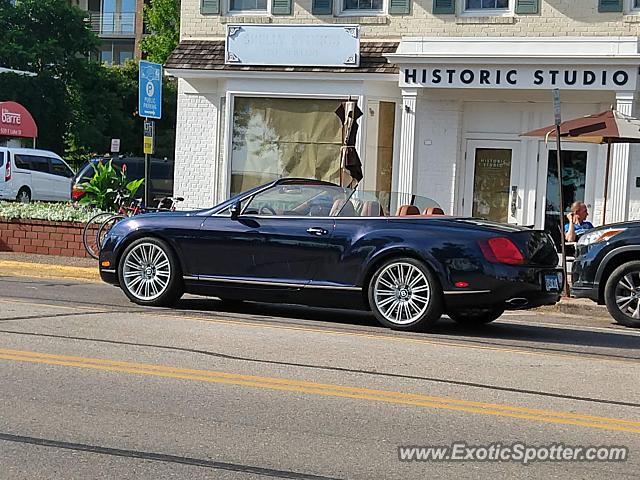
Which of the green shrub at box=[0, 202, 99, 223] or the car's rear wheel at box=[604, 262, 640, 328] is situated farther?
the green shrub at box=[0, 202, 99, 223]

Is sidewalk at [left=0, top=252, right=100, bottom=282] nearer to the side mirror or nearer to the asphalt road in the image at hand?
the asphalt road

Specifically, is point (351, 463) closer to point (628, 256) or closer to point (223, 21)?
point (628, 256)

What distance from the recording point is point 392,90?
2088 cm

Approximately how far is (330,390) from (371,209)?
4.08 meters

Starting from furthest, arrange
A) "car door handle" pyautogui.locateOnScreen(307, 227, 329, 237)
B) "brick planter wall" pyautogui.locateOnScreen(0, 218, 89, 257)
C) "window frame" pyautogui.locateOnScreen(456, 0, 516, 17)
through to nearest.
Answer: "window frame" pyautogui.locateOnScreen(456, 0, 516, 17) < "brick planter wall" pyautogui.locateOnScreen(0, 218, 89, 257) < "car door handle" pyautogui.locateOnScreen(307, 227, 329, 237)

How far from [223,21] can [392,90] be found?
144 inches

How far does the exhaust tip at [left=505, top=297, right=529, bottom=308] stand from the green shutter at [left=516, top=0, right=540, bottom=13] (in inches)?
407

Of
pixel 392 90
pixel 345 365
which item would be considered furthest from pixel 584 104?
pixel 345 365

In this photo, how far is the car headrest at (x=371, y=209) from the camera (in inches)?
445

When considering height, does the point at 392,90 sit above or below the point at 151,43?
below

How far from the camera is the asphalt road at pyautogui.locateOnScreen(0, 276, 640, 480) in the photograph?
229 inches

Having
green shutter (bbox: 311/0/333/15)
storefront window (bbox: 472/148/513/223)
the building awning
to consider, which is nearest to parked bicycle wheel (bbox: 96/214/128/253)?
the building awning

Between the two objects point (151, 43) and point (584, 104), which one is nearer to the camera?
point (584, 104)

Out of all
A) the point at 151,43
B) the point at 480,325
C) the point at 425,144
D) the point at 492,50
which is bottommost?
the point at 480,325
